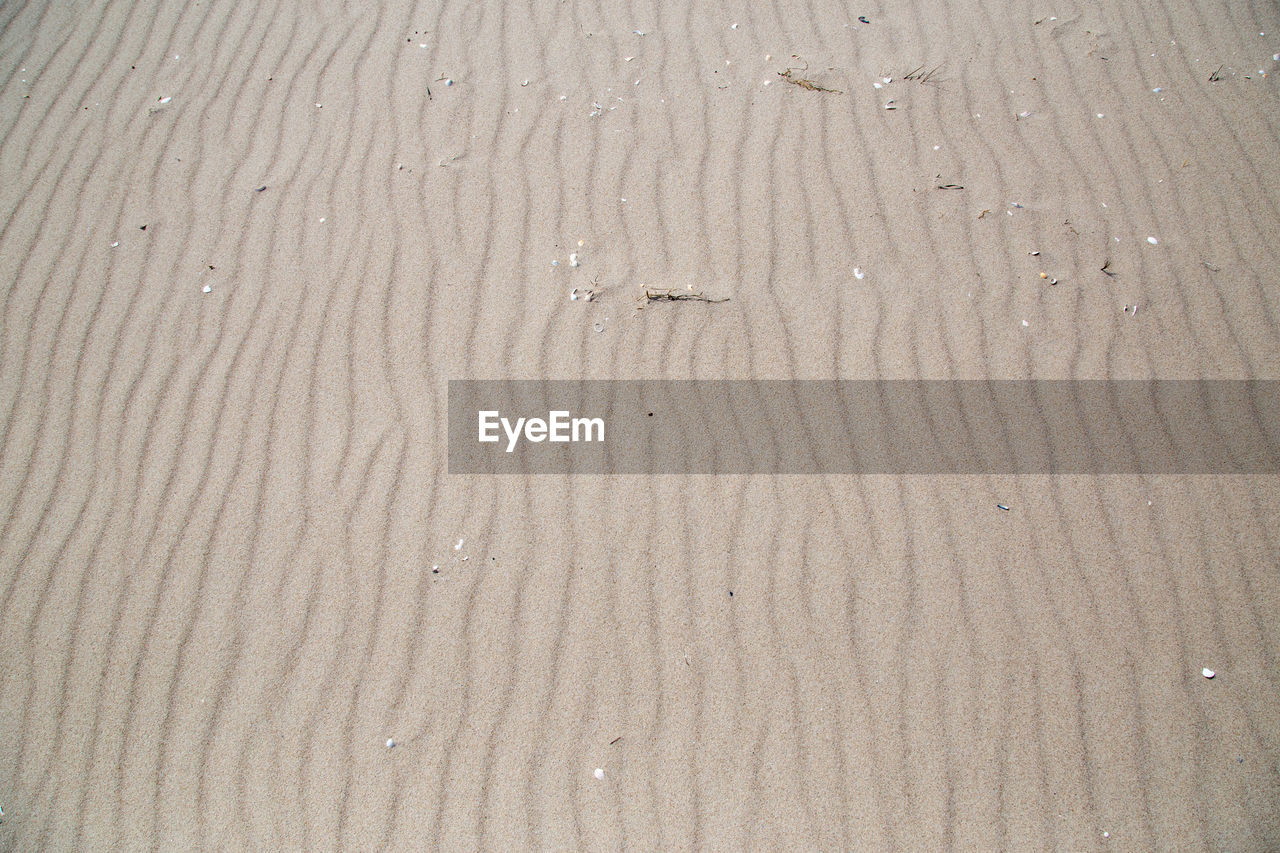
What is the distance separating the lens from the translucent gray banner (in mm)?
2863

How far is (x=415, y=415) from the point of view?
300 cm

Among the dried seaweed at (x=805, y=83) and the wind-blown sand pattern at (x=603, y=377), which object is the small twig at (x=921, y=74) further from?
the dried seaweed at (x=805, y=83)

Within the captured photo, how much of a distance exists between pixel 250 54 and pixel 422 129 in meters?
1.19

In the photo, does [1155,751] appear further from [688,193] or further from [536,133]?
[536,133]

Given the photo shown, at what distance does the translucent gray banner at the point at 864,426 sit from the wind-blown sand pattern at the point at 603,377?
0.08 m

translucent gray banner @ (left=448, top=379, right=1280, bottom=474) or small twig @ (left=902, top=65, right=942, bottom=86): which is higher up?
small twig @ (left=902, top=65, right=942, bottom=86)

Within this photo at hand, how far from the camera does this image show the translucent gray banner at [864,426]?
286 cm

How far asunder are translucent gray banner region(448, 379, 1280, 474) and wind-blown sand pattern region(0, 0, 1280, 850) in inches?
3.0

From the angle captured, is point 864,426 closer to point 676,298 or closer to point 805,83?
point 676,298

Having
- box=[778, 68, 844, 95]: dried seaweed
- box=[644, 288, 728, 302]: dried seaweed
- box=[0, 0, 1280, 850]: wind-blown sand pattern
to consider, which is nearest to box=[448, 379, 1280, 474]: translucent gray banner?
box=[0, 0, 1280, 850]: wind-blown sand pattern

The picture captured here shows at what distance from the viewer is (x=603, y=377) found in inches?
121

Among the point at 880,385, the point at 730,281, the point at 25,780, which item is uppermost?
the point at 730,281

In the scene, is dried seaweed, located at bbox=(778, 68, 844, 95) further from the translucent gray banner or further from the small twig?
the translucent gray banner

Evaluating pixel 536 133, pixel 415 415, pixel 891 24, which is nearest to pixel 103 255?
pixel 415 415
